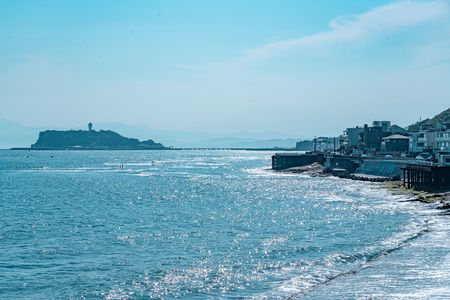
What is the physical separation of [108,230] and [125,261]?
12.9 m

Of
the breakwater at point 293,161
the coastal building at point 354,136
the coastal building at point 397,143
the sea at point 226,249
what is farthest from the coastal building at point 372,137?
the sea at point 226,249

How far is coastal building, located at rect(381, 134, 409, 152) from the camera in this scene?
437 feet

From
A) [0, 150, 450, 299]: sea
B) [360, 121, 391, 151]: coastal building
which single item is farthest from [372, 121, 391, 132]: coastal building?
[0, 150, 450, 299]: sea

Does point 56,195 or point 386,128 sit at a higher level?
point 386,128

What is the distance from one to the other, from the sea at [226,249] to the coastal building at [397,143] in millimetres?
68441

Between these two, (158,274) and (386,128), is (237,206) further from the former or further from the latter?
(386,128)

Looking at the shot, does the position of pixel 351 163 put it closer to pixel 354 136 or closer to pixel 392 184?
pixel 392 184

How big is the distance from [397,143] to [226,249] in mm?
106169

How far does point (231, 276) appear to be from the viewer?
29.3 m

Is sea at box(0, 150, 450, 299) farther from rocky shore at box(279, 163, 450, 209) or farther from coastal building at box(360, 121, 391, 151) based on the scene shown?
coastal building at box(360, 121, 391, 151)

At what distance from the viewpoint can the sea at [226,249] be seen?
87.3 feet

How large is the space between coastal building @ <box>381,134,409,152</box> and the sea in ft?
225

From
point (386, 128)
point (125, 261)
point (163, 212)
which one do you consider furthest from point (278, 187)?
point (386, 128)

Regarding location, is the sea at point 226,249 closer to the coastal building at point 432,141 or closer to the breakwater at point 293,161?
the coastal building at point 432,141
